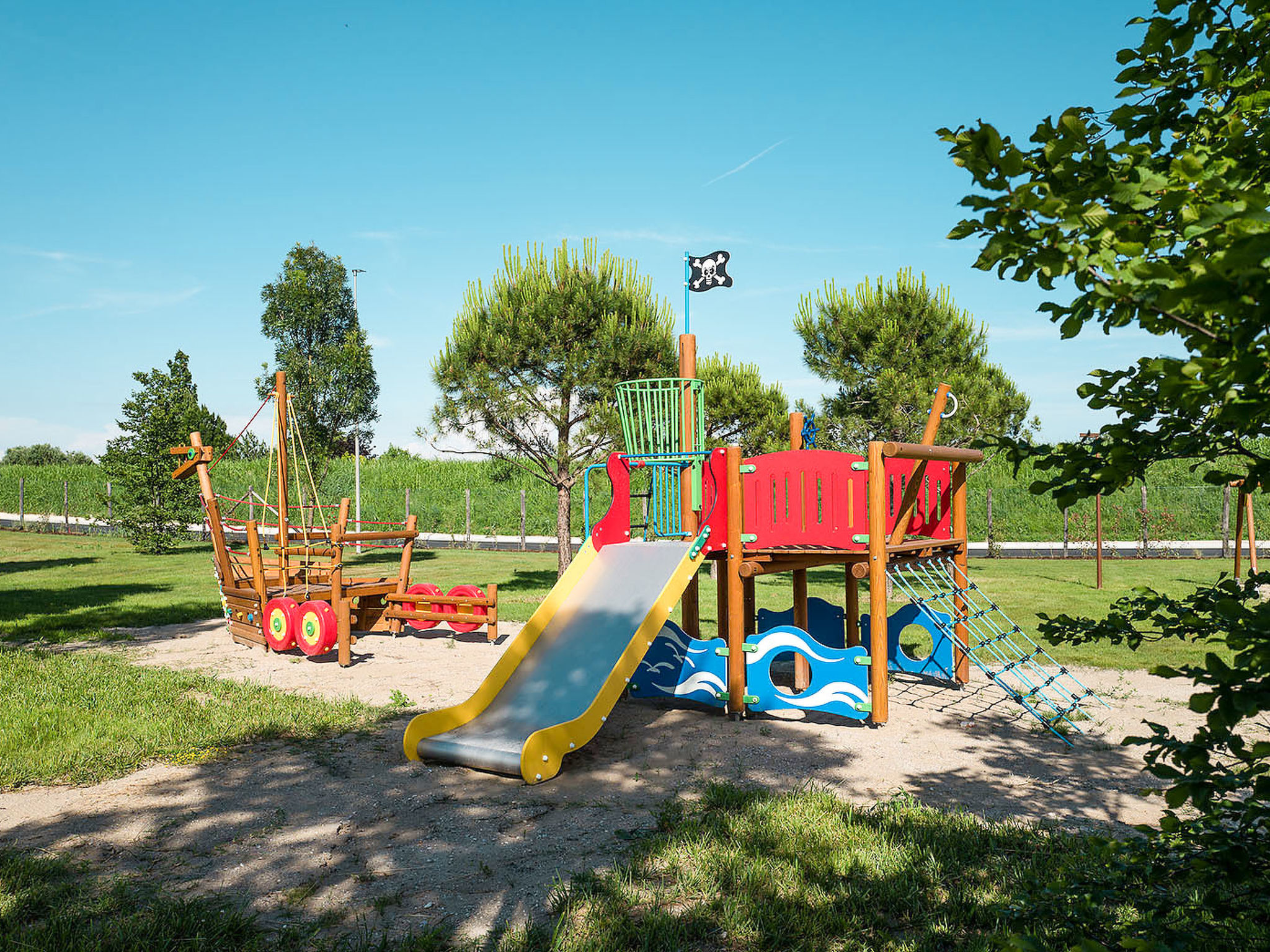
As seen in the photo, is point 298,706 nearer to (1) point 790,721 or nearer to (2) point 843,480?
(1) point 790,721

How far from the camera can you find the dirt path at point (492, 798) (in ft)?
12.6

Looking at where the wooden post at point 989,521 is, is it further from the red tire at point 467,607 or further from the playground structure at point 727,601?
the red tire at point 467,607

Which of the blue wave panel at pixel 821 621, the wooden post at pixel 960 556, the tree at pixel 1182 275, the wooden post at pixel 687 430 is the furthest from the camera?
the blue wave panel at pixel 821 621

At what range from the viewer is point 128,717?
6656 mm

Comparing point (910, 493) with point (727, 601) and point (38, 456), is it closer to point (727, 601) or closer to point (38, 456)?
point (727, 601)

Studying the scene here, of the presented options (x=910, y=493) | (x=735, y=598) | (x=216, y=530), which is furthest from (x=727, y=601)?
(x=216, y=530)

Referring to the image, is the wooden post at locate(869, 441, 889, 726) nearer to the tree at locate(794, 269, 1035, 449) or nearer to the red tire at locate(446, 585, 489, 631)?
the red tire at locate(446, 585, 489, 631)

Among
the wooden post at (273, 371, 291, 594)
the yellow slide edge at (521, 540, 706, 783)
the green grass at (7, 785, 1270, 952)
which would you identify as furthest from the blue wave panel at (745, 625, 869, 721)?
the wooden post at (273, 371, 291, 594)

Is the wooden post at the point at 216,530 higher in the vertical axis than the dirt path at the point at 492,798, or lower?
higher

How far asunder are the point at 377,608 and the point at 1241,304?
435 inches

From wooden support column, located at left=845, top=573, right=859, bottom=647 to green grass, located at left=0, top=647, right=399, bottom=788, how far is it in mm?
4407

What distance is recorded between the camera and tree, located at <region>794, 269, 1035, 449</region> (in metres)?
15.1

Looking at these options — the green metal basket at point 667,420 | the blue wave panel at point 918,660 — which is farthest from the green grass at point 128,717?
the blue wave panel at point 918,660

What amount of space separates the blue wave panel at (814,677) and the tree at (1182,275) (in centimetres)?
463
